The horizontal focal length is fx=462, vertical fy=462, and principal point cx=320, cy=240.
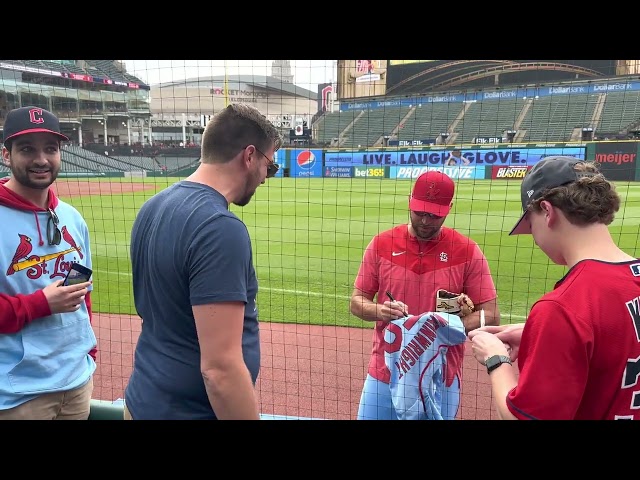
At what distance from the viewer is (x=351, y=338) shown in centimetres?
618

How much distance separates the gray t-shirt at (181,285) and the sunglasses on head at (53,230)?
→ 815 mm

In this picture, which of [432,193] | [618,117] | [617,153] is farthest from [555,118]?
[432,193]

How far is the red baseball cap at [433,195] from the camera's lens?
9.50 feet

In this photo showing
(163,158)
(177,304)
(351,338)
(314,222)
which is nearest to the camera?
(177,304)

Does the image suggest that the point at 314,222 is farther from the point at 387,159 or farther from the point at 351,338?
the point at 351,338

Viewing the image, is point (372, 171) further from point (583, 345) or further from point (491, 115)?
point (583, 345)

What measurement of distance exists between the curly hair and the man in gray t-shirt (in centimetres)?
105

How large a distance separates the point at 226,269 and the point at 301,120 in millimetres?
4098

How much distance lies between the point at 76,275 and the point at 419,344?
6.04ft

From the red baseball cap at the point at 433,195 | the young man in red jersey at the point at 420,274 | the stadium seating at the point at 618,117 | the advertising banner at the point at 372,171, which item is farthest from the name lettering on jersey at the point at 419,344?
the advertising banner at the point at 372,171

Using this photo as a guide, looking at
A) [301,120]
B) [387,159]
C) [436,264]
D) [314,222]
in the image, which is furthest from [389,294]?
[387,159]

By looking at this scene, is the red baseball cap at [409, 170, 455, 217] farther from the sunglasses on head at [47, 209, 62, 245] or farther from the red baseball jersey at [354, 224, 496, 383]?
the sunglasses on head at [47, 209, 62, 245]

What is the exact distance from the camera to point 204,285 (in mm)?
1533

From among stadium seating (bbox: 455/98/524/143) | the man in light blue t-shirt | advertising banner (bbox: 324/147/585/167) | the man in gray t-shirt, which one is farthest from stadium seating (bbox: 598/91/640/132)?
the man in light blue t-shirt
